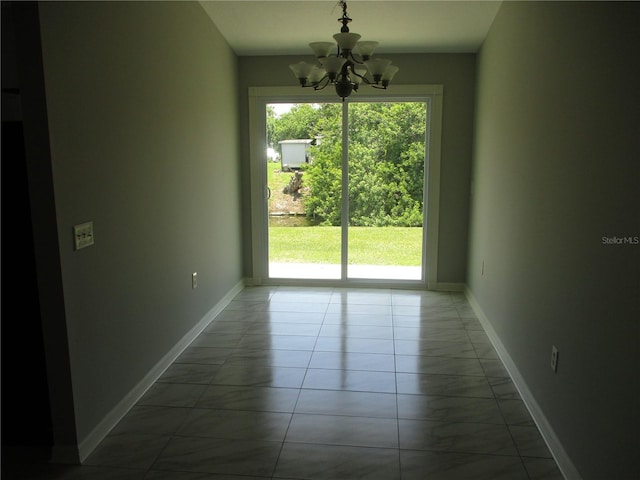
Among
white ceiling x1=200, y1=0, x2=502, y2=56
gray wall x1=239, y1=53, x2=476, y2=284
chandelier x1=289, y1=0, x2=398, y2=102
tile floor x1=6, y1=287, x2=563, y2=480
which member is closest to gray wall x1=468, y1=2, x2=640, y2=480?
tile floor x1=6, y1=287, x2=563, y2=480

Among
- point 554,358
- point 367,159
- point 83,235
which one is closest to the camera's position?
point 83,235

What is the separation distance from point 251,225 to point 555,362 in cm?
351

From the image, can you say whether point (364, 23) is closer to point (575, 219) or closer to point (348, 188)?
point (348, 188)

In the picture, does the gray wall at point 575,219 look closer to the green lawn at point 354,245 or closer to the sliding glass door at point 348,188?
the sliding glass door at point 348,188

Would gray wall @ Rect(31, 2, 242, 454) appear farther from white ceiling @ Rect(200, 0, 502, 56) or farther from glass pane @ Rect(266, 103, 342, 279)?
glass pane @ Rect(266, 103, 342, 279)

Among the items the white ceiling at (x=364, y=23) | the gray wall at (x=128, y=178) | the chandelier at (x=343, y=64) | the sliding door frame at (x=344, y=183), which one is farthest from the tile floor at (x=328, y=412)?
the white ceiling at (x=364, y=23)

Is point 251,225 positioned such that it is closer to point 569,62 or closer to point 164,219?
point 164,219

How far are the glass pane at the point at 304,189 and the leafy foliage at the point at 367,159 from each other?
0.01m

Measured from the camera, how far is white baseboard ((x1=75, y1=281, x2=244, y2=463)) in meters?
2.16

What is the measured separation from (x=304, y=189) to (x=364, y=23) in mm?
1795

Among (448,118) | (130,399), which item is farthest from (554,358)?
(448,118)

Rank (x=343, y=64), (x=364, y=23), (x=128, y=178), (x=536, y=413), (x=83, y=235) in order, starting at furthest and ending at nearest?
1. (x=364, y=23)
2. (x=343, y=64)
3. (x=128, y=178)
4. (x=536, y=413)
5. (x=83, y=235)

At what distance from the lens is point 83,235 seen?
2.13m

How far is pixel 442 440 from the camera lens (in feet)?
7.55
